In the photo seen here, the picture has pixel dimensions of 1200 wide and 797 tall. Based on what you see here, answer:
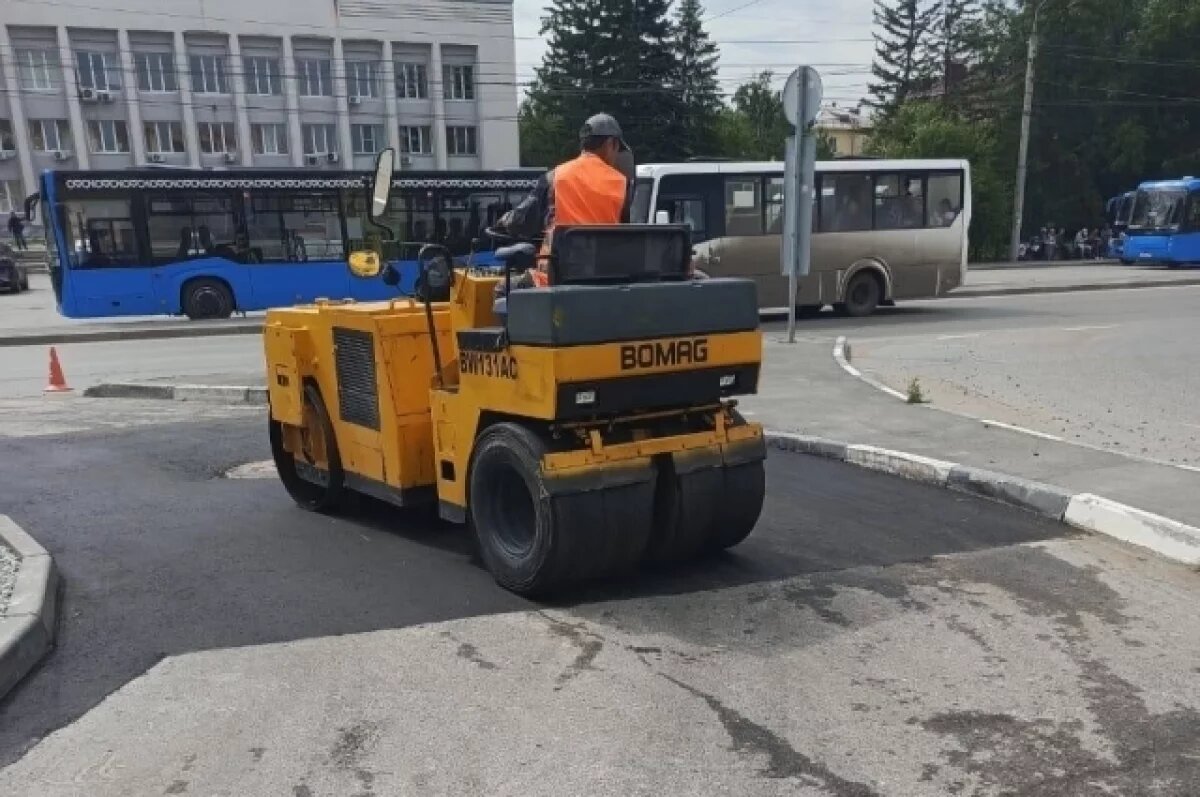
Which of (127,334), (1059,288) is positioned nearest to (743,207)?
(1059,288)

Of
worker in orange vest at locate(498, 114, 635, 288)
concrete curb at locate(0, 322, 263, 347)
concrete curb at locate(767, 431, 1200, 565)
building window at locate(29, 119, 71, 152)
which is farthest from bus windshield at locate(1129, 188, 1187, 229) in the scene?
building window at locate(29, 119, 71, 152)

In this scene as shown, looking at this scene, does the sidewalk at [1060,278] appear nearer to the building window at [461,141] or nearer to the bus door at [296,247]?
the bus door at [296,247]

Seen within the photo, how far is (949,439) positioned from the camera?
25.6 feet

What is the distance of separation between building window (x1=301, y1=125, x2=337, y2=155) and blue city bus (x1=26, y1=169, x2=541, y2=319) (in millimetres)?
43121

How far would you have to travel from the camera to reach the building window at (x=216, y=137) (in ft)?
193

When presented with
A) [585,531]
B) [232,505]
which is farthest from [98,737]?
[232,505]

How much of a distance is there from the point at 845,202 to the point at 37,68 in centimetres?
5336

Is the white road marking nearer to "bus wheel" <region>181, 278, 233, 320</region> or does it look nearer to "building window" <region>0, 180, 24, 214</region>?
"bus wheel" <region>181, 278, 233, 320</region>

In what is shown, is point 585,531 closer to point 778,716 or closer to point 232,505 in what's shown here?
point 778,716

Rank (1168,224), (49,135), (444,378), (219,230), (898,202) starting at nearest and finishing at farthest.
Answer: (444,378), (898,202), (219,230), (1168,224), (49,135)

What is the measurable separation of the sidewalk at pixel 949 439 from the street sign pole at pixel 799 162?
1751 mm

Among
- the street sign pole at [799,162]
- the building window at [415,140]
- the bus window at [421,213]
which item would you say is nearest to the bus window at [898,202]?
the street sign pole at [799,162]

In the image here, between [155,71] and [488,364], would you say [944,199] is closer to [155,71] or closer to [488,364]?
[488,364]

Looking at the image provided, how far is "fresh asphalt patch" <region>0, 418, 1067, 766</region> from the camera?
175 inches
